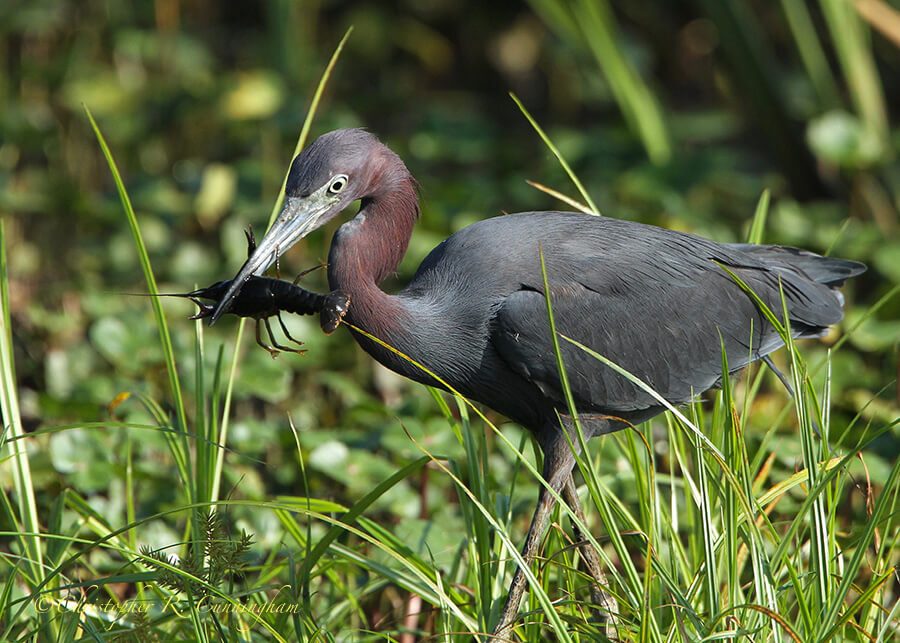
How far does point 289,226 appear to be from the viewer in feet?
7.00

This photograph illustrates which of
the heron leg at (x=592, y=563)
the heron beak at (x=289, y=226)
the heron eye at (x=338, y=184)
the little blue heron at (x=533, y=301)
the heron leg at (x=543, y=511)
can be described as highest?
the heron eye at (x=338, y=184)

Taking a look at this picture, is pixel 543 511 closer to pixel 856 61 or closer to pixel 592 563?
pixel 592 563

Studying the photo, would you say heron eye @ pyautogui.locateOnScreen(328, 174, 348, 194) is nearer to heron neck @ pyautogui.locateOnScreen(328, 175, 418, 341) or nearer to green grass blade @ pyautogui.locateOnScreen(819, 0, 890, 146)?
heron neck @ pyautogui.locateOnScreen(328, 175, 418, 341)

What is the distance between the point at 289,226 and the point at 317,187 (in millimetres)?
100

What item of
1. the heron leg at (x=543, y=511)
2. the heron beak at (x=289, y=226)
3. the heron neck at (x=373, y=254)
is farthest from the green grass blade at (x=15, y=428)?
the heron leg at (x=543, y=511)

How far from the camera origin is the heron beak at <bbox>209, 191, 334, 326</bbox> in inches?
82.9

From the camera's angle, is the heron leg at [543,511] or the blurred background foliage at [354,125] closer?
the heron leg at [543,511]

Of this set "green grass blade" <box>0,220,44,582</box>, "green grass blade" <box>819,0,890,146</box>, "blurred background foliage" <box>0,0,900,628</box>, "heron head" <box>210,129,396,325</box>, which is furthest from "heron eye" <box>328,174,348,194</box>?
"green grass blade" <box>819,0,890,146</box>

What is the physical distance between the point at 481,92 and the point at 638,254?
4.48 m

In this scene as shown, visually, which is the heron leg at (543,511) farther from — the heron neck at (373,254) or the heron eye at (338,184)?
A: the heron eye at (338,184)

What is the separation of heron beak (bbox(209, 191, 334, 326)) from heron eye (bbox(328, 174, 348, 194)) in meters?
0.02

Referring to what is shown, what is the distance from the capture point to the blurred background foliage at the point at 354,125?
3260mm

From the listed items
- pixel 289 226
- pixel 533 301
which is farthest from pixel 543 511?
pixel 289 226

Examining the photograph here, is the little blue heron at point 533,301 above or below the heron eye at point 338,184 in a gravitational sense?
below
